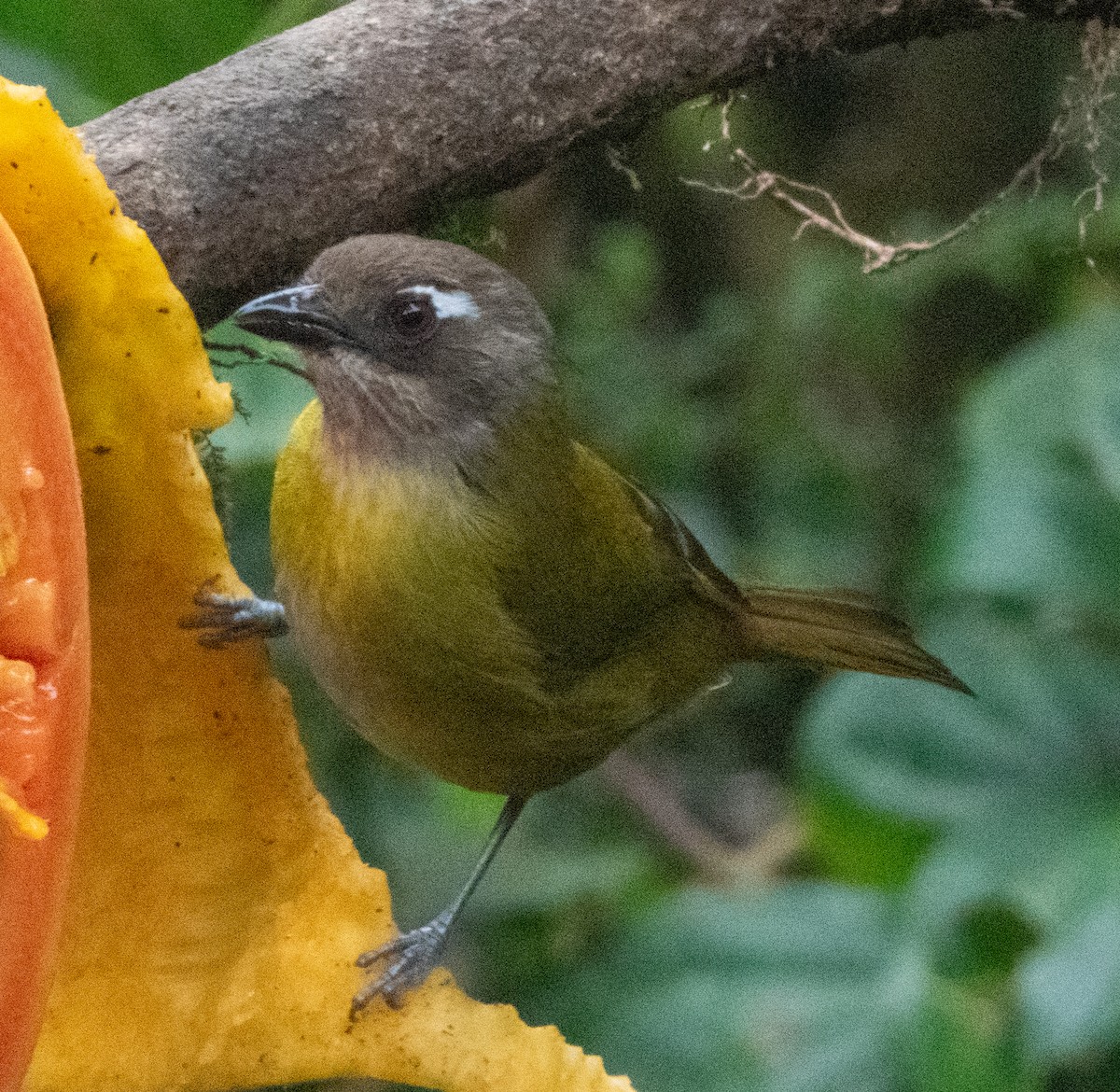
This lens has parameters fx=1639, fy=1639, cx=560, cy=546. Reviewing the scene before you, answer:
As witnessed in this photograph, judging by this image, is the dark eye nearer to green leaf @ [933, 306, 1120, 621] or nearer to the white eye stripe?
the white eye stripe

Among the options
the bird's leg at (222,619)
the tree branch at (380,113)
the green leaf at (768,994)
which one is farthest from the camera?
the green leaf at (768,994)

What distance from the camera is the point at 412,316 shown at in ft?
4.86

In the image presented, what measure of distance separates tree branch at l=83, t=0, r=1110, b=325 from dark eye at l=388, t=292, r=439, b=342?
0.21 metres

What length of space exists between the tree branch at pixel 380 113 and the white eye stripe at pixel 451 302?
19cm

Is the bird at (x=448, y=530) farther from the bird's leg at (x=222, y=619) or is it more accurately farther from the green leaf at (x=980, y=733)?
the green leaf at (x=980, y=733)

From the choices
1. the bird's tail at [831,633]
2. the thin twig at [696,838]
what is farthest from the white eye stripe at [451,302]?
the thin twig at [696,838]

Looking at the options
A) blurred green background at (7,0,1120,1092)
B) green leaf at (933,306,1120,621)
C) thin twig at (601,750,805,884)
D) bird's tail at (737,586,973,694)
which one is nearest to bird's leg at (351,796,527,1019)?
blurred green background at (7,0,1120,1092)

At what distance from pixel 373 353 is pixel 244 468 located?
0.62m

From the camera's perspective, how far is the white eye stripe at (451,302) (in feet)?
4.65

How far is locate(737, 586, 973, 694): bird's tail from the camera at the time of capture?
197 cm

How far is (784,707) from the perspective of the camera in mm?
4105

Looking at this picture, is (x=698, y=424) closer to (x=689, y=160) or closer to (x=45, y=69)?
(x=689, y=160)

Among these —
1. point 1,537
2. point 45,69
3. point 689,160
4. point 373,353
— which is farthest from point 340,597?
point 689,160

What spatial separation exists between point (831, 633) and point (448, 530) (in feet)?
2.12
